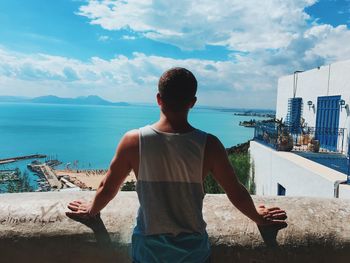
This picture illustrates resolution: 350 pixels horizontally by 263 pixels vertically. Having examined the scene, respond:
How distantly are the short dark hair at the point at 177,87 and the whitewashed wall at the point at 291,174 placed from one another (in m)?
6.22

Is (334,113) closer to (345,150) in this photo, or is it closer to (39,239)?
(345,150)

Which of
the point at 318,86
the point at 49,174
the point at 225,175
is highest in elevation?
the point at 318,86

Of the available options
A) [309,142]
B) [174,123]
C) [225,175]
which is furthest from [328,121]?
[174,123]

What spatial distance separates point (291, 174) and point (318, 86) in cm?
537

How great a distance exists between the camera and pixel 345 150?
11.8 m

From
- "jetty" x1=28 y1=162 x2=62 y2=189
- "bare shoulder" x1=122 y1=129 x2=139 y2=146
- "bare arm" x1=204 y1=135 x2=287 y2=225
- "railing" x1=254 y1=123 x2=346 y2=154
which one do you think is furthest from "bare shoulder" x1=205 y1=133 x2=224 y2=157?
"jetty" x1=28 y1=162 x2=62 y2=189

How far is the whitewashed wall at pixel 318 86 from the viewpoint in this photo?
11773 millimetres

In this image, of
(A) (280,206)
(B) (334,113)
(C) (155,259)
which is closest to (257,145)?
(B) (334,113)

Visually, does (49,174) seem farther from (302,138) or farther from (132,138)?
(132,138)

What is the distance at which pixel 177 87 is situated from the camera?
147cm

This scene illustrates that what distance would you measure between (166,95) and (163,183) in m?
0.36

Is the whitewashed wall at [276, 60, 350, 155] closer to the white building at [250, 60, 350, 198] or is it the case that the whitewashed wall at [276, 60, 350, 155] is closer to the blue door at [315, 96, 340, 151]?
the white building at [250, 60, 350, 198]

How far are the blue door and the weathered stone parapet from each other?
11035 millimetres

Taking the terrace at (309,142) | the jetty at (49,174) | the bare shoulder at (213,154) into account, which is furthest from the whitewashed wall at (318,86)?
the jetty at (49,174)
